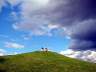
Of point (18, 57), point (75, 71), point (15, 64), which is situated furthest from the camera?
point (18, 57)

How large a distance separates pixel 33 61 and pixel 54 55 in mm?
19336

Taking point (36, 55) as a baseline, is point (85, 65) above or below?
below

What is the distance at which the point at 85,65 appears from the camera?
94.6 metres

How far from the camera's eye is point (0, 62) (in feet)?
332

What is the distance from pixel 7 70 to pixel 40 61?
16.1m

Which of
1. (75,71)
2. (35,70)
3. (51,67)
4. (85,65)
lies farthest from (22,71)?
(85,65)

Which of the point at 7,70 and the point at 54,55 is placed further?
the point at 54,55

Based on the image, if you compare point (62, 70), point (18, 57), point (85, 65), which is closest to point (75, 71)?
point (62, 70)

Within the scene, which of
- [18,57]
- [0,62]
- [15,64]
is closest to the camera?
[15,64]

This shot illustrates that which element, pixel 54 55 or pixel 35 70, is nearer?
pixel 35 70

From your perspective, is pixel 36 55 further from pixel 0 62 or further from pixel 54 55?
pixel 0 62

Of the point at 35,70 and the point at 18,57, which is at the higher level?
the point at 18,57

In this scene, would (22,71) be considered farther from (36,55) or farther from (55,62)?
(36,55)

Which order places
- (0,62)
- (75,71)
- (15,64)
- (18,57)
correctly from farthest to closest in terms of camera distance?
(18,57)
(0,62)
(15,64)
(75,71)
